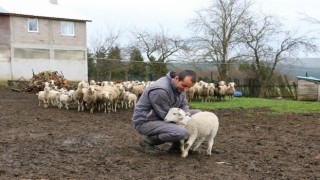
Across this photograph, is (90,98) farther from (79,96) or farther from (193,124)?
(193,124)

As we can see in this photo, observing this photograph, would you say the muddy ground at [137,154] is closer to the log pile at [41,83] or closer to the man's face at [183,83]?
the man's face at [183,83]

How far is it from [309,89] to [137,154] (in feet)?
67.0

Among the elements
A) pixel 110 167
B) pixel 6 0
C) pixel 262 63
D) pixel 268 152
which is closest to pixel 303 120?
pixel 268 152

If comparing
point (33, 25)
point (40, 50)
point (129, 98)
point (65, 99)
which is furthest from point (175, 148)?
point (33, 25)

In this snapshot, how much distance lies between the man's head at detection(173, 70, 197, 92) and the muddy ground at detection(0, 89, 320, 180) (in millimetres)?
1089

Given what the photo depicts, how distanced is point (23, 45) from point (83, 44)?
508 centimetres

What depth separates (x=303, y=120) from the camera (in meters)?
12.6

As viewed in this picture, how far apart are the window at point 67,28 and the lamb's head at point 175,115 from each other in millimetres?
30231

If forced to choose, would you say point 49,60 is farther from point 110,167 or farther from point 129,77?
point 110,167

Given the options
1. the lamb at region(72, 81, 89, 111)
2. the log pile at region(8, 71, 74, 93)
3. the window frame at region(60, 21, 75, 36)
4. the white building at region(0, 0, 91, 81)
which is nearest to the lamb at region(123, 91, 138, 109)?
the lamb at region(72, 81, 89, 111)

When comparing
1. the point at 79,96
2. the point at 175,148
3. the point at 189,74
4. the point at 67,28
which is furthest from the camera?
the point at 67,28

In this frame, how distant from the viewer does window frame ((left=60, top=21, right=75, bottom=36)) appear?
35.4 meters

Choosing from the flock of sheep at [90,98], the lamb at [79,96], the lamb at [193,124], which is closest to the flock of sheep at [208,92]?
the flock of sheep at [90,98]

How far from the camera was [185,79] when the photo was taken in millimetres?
6438
